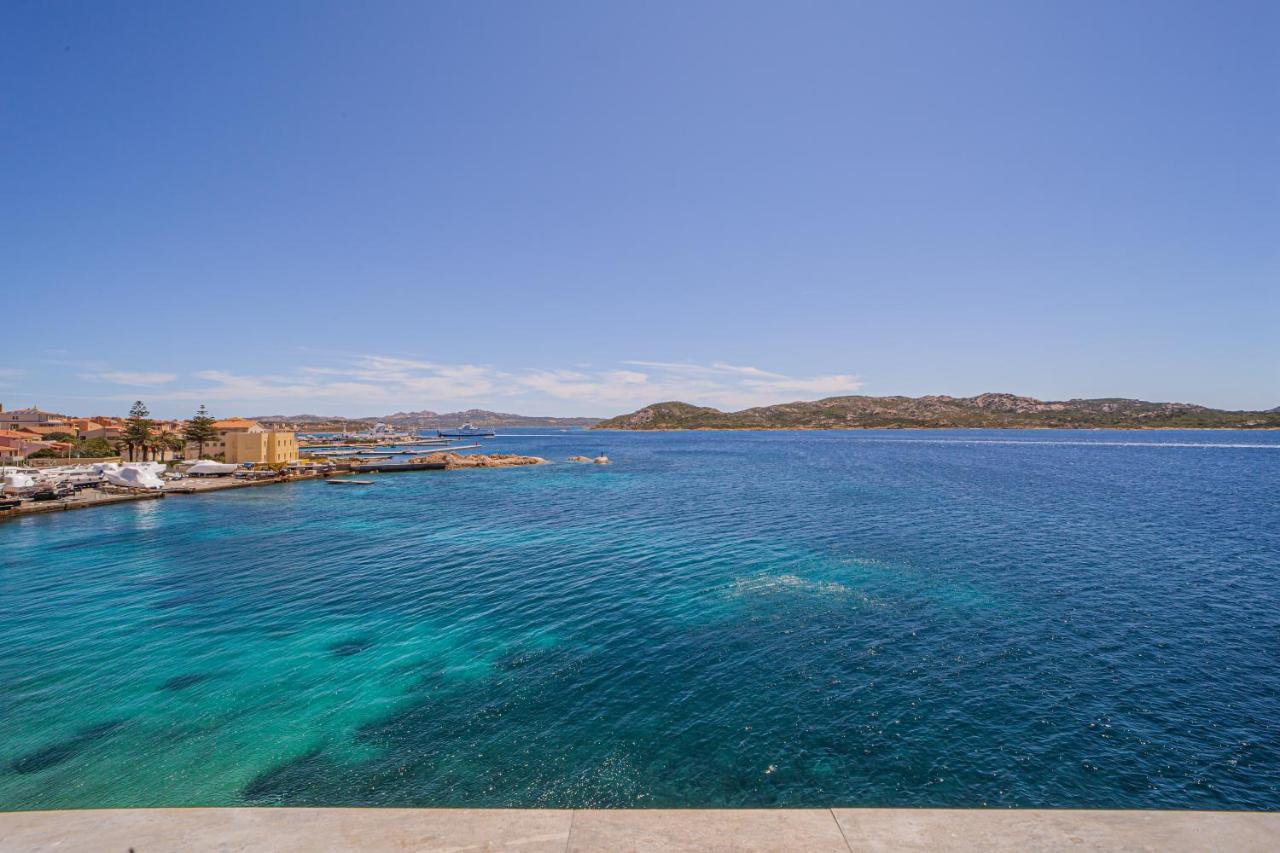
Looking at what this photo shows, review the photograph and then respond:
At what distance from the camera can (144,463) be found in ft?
227

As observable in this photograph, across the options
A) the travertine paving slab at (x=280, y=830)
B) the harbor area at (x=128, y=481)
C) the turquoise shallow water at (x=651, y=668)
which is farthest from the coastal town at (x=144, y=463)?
the travertine paving slab at (x=280, y=830)

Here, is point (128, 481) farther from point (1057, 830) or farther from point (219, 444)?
point (1057, 830)

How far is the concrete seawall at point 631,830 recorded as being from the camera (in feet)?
27.4

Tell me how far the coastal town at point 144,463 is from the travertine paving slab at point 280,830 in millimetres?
62383

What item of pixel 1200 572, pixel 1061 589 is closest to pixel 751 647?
pixel 1061 589

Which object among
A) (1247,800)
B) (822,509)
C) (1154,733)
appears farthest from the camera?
(822,509)

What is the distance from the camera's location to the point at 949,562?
29.7 metres

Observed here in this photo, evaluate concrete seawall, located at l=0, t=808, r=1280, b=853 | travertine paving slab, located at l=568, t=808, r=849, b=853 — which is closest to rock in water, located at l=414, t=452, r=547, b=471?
concrete seawall, located at l=0, t=808, r=1280, b=853

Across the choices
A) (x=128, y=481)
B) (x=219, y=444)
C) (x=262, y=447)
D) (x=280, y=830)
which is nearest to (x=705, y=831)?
(x=280, y=830)

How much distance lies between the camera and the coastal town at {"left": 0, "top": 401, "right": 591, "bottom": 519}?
55.5 metres

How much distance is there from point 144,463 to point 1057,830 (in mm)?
95448

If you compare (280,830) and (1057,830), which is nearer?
(1057,830)

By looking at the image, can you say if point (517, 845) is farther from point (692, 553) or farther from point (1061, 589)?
point (1061, 589)

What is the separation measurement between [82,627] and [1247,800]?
126ft
